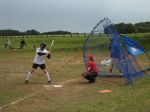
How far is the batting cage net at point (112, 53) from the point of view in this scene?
1753 centimetres

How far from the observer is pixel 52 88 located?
52.0 feet

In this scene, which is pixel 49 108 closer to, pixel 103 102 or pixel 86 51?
pixel 103 102

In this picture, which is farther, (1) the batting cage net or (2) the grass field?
(1) the batting cage net

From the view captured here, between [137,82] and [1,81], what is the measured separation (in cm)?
591

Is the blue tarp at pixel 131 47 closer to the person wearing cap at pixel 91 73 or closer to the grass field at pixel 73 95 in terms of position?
the grass field at pixel 73 95

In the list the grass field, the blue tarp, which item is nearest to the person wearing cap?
the grass field

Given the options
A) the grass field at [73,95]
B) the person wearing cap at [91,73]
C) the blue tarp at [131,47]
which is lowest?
the grass field at [73,95]

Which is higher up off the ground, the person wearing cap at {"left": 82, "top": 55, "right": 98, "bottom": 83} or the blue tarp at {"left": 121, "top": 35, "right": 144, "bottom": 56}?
the blue tarp at {"left": 121, "top": 35, "right": 144, "bottom": 56}

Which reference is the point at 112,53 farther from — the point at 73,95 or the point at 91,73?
the point at 73,95

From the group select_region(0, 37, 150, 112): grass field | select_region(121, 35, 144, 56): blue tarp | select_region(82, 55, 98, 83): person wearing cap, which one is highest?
select_region(121, 35, 144, 56): blue tarp

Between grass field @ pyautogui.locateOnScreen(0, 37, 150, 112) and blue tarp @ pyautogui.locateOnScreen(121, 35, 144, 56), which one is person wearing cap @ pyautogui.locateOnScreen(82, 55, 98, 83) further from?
blue tarp @ pyautogui.locateOnScreen(121, 35, 144, 56)

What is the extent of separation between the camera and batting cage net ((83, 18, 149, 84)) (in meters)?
17.5

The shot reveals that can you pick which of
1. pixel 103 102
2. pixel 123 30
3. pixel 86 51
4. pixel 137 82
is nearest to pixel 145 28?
pixel 123 30

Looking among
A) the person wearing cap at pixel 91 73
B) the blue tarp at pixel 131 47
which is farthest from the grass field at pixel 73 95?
the blue tarp at pixel 131 47
